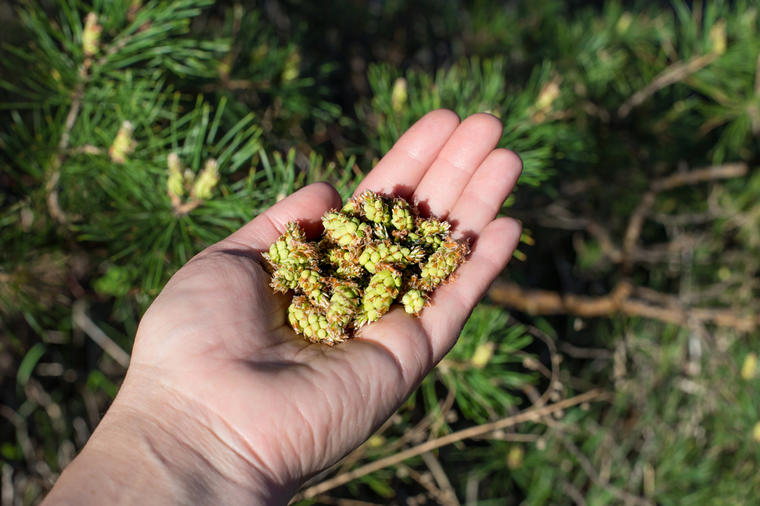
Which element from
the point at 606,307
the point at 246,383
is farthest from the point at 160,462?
the point at 606,307

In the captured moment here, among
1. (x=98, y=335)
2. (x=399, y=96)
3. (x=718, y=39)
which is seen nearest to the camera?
(x=399, y=96)

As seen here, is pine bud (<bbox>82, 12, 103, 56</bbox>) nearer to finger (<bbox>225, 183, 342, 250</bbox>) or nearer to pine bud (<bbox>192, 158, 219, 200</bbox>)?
pine bud (<bbox>192, 158, 219, 200</bbox>)

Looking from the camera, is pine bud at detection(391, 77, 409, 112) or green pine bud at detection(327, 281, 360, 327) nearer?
green pine bud at detection(327, 281, 360, 327)

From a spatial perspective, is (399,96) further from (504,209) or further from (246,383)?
(246,383)

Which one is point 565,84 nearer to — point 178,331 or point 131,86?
point 131,86

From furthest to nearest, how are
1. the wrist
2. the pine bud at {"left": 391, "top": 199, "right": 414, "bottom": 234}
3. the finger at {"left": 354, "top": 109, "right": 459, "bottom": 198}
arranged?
1. the finger at {"left": 354, "top": 109, "right": 459, "bottom": 198}
2. the pine bud at {"left": 391, "top": 199, "right": 414, "bottom": 234}
3. the wrist

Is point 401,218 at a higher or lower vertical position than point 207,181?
lower

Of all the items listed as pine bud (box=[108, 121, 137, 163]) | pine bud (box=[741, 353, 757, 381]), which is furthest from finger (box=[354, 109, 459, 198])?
pine bud (box=[741, 353, 757, 381])
